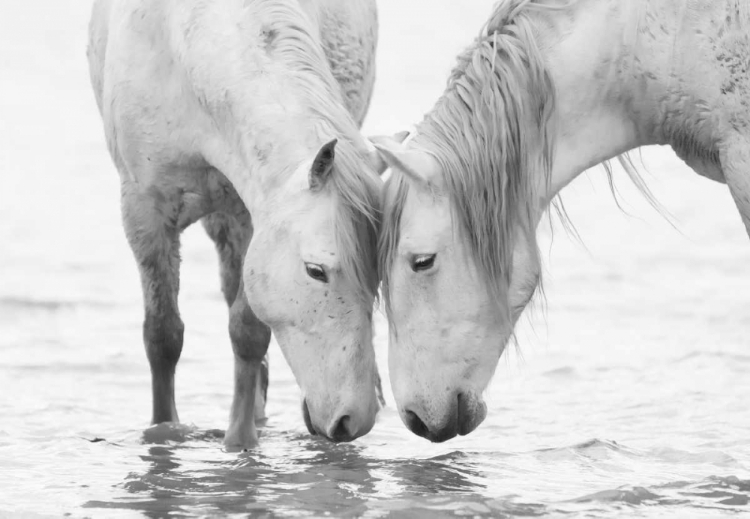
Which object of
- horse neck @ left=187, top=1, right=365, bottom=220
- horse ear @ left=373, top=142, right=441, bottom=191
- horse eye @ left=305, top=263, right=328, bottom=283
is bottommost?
horse eye @ left=305, top=263, right=328, bottom=283

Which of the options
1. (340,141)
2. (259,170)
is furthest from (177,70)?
(340,141)

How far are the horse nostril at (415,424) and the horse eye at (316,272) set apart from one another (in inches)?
21.9

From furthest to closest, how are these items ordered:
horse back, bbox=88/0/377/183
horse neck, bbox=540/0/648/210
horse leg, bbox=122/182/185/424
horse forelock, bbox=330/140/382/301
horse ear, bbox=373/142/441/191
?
1. horse leg, bbox=122/182/185/424
2. horse back, bbox=88/0/377/183
3. horse neck, bbox=540/0/648/210
4. horse forelock, bbox=330/140/382/301
5. horse ear, bbox=373/142/441/191

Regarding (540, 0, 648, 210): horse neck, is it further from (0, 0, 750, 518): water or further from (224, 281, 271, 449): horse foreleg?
(224, 281, 271, 449): horse foreleg

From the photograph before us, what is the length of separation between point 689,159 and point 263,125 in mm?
1625

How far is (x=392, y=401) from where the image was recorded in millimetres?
6473

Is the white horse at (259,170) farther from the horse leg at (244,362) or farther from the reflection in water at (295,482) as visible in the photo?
the reflection in water at (295,482)

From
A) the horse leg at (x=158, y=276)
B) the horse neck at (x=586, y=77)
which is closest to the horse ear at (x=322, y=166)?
the horse neck at (x=586, y=77)

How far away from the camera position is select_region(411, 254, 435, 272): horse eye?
13.7 ft

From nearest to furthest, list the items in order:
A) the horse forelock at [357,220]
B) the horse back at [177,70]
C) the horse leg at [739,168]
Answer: the horse forelock at [357,220]
the horse leg at [739,168]
the horse back at [177,70]

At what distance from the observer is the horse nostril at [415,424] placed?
429 centimetres

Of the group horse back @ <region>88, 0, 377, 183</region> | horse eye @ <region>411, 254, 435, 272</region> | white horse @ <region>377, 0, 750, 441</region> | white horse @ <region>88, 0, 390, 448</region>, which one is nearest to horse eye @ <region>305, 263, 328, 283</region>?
white horse @ <region>88, 0, 390, 448</region>

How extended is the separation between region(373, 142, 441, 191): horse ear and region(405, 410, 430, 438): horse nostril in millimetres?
801

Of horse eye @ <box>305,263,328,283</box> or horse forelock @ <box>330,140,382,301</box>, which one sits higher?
horse forelock @ <box>330,140,382,301</box>
